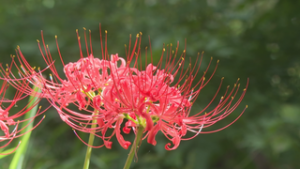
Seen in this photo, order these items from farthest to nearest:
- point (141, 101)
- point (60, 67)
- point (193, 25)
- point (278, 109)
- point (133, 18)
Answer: point (60, 67)
point (133, 18)
point (193, 25)
point (278, 109)
point (141, 101)

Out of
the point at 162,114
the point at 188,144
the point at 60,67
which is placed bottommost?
the point at 188,144

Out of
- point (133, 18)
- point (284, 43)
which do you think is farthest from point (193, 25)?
point (284, 43)

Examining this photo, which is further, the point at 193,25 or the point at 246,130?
the point at 193,25

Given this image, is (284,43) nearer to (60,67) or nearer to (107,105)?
(107,105)

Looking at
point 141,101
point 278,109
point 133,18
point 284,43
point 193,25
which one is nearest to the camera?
point 141,101

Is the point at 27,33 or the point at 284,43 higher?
the point at 284,43

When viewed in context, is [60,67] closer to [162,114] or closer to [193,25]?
[193,25]
